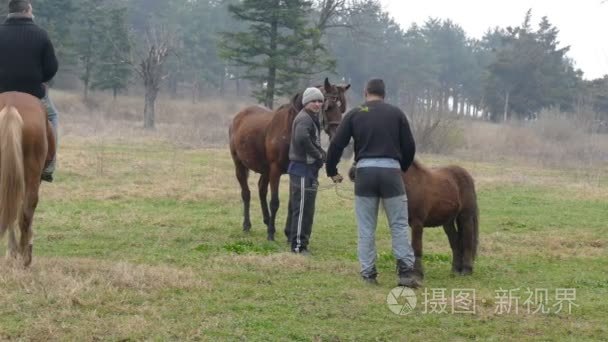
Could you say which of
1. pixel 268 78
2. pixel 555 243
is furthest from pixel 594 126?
pixel 555 243

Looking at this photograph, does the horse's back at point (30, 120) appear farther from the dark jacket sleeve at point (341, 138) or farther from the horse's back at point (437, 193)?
the horse's back at point (437, 193)

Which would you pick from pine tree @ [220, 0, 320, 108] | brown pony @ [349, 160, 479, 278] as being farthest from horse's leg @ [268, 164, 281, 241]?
pine tree @ [220, 0, 320, 108]

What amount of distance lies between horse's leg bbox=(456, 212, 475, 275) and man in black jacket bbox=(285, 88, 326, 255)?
2062mm

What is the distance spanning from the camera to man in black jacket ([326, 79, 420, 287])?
6.77 metres

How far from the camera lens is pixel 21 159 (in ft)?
20.6

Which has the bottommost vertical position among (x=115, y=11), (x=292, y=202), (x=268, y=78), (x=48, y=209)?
(x=48, y=209)

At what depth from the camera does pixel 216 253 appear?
8.55 metres

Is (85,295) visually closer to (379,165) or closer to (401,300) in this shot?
(401,300)

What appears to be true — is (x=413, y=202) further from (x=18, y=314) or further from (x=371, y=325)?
(x=18, y=314)

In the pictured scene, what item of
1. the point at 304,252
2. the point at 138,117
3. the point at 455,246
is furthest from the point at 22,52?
the point at 138,117

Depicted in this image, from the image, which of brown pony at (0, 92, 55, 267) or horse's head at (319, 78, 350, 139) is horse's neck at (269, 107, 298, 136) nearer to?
horse's head at (319, 78, 350, 139)

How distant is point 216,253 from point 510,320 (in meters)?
4.03

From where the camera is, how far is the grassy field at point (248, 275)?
17.5ft

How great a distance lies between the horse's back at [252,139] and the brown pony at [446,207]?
11.5 feet
